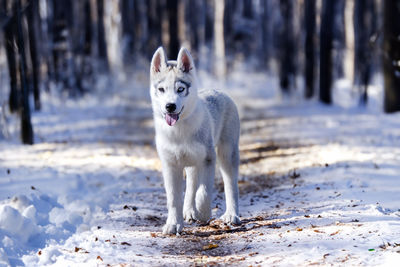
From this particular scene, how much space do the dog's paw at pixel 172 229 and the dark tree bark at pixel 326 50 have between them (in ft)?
50.2

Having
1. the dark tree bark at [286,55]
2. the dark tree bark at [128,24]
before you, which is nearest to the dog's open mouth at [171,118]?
the dark tree bark at [286,55]

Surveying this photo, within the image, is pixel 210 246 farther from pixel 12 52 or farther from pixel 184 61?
pixel 12 52

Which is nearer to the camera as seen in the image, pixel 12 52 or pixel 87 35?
pixel 12 52

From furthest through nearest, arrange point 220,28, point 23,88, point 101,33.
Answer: point 101,33, point 220,28, point 23,88

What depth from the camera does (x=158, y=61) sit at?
202 inches

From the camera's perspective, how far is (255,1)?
201 feet

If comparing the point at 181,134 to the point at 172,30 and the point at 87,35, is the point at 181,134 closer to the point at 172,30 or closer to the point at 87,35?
the point at 172,30

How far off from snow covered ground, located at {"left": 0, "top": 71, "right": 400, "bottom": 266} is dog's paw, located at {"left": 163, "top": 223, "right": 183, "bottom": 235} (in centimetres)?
10

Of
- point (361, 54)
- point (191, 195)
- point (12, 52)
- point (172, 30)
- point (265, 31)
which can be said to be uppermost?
point (265, 31)

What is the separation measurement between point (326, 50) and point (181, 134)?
15.4m

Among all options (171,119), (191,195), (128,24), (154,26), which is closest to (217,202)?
(191,195)

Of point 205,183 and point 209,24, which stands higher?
point 209,24

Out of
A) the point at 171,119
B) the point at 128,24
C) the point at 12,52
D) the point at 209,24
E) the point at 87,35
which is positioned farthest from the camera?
the point at 209,24

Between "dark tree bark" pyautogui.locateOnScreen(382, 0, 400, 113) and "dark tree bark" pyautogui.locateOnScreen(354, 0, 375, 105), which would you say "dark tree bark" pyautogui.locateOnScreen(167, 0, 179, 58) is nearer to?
"dark tree bark" pyautogui.locateOnScreen(354, 0, 375, 105)
